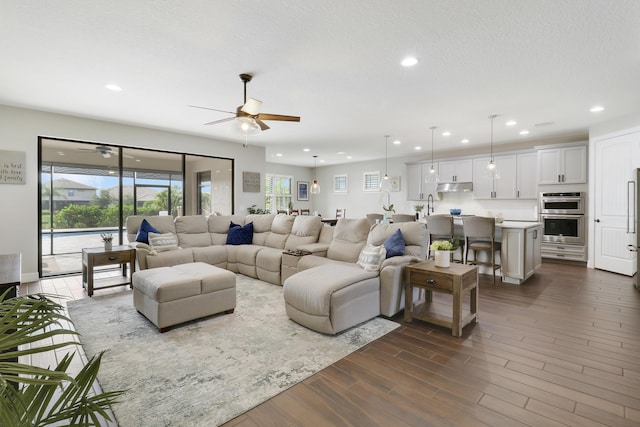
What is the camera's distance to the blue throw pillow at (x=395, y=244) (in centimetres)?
349

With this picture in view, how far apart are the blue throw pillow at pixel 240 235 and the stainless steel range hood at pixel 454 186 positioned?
16.6ft

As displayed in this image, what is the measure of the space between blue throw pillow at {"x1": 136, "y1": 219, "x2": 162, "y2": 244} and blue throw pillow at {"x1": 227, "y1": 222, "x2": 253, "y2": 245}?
117 cm

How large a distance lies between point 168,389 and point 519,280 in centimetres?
477

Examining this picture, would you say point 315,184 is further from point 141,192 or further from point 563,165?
point 563,165

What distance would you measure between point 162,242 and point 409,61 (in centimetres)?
424

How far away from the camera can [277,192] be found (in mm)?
11211

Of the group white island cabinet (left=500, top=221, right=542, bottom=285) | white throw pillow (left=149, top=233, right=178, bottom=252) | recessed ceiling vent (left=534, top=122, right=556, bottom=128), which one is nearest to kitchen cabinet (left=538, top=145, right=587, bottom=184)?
recessed ceiling vent (left=534, top=122, right=556, bottom=128)

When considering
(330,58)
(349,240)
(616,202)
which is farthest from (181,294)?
(616,202)

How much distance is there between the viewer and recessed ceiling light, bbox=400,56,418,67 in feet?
10.3

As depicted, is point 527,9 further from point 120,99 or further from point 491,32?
point 120,99

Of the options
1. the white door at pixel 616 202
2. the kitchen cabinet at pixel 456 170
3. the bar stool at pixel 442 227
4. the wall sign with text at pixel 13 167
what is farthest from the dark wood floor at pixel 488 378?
the wall sign with text at pixel 13 167

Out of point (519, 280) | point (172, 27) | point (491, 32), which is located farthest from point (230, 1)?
point (519, 280)

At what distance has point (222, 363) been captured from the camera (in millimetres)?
2428

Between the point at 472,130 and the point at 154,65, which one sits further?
the point at 472,130
